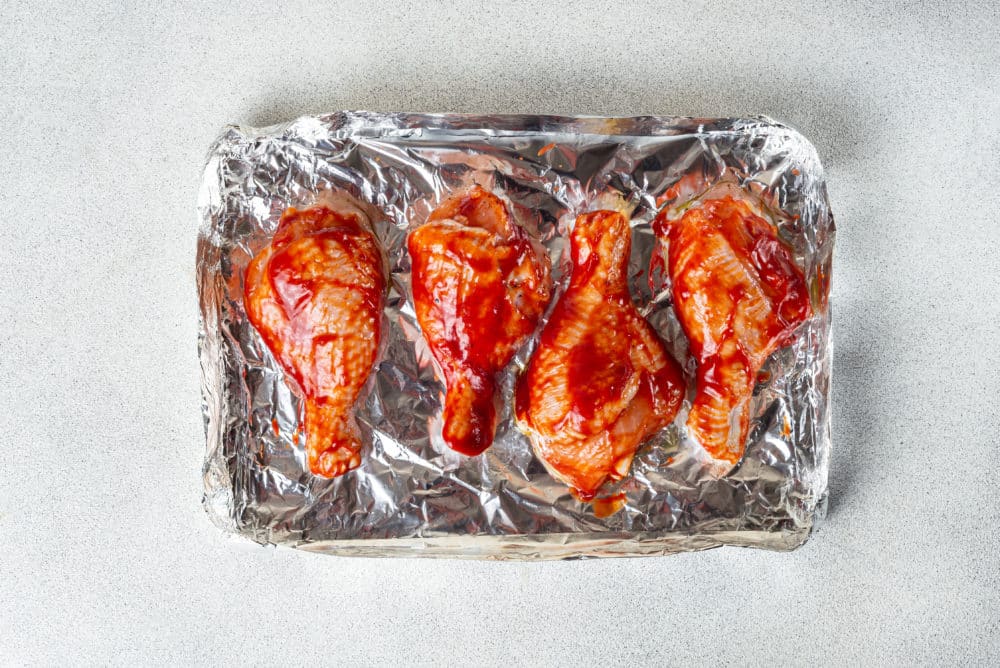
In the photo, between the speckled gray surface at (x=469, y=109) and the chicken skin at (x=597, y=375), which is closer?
the chicken skin at (x=597, y=375)

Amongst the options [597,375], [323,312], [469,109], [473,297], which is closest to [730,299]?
[597,375]

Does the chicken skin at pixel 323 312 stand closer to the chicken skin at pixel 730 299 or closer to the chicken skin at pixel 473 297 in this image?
the chicken skin at pixel 473 297

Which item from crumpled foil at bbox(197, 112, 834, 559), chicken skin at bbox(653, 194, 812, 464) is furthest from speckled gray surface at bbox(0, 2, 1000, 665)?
chicken skin at bbox(653, 194, 812, 464)

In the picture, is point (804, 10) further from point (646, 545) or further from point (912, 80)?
point (646, 545)

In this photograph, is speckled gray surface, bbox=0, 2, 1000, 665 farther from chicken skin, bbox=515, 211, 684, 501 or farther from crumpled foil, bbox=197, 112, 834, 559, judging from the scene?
chicken skin, bbox=515, 211, 684, 501

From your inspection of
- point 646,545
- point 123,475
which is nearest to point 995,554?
point 646,545

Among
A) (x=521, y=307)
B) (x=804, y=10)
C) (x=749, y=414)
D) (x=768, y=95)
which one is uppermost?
(x=804, y=10)

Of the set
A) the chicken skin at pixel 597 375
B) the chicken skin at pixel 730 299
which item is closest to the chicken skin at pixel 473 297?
the chicken skin at pixel 597 375
